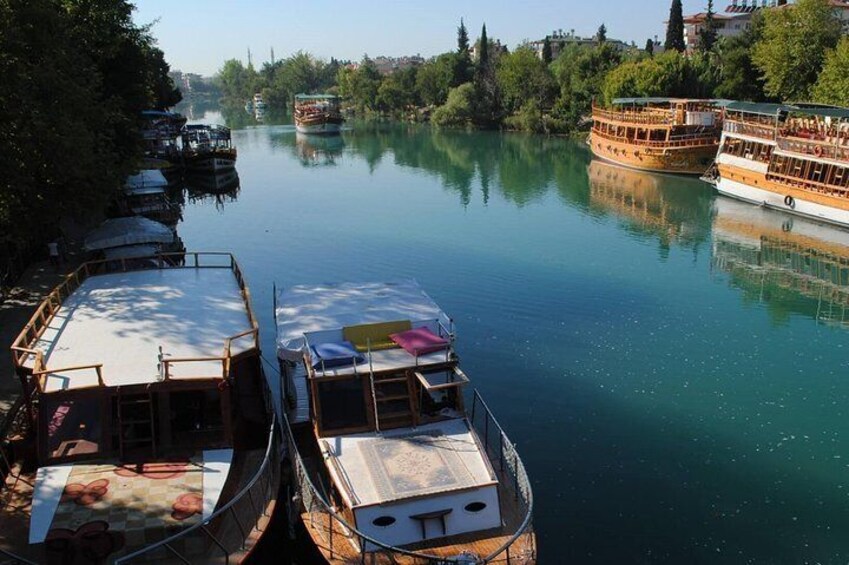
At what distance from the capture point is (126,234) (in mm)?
30703

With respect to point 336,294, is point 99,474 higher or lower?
lower

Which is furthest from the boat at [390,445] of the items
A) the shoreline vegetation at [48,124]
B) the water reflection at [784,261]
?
the water reflection at [784,261]

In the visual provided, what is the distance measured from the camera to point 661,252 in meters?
39.9

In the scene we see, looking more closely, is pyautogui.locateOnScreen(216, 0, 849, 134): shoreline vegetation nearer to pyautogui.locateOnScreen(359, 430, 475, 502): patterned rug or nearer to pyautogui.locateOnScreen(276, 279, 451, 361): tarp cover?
pyautogui.locateOnScreen(276, 279, 451, 361): tarp cover

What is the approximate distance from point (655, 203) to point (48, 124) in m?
43.3

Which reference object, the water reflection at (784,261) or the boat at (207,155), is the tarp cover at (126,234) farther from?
the boat at (207,155)

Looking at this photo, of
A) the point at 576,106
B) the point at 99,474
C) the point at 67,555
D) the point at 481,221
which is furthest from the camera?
the point at 576,106

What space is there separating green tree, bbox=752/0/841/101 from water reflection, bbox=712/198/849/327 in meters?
33.8

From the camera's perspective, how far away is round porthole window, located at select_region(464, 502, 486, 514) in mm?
12898

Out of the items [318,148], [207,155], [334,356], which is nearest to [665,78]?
[318,148]

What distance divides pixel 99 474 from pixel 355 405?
16.3ft

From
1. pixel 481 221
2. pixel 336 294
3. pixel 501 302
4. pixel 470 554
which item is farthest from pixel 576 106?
pixel 470 554

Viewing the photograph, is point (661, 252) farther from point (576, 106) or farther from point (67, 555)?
point (576, 106)

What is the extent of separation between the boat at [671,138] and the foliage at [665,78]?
18.0m
